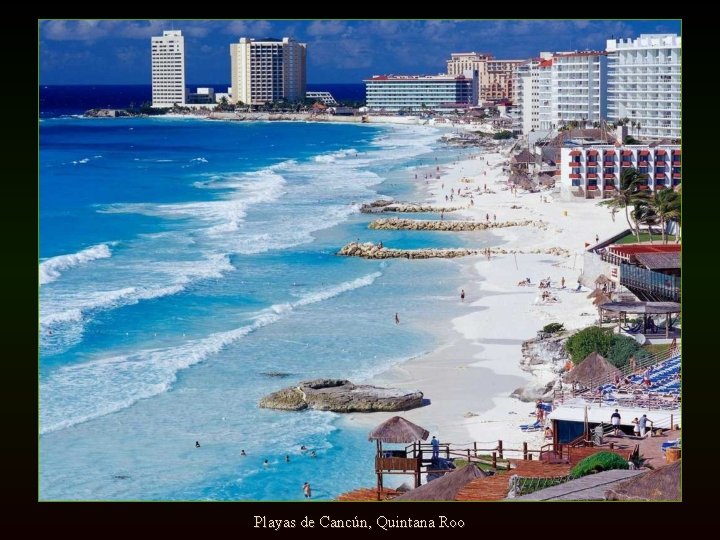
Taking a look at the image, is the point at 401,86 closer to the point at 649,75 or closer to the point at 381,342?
the point at 649,75

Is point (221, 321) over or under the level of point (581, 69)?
under

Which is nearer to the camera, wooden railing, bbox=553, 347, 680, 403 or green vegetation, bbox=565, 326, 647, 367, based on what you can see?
wooden railing, bbox=553, 347, 680, 403

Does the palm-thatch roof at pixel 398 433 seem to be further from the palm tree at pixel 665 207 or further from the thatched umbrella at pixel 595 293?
the palm tree at pixel 665 207

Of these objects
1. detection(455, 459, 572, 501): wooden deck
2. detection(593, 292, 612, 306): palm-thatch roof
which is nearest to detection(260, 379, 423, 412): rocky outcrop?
detection(455, 459, 572, 501): wooden deck

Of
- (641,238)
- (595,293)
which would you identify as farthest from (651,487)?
(641,238)

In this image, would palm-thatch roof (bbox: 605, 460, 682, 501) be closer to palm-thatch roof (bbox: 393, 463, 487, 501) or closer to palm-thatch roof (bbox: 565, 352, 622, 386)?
palm-thatch roof (bbox: 393, 463, 487, 501)

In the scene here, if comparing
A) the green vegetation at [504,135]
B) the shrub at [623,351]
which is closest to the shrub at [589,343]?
the shrub at [623,351]
